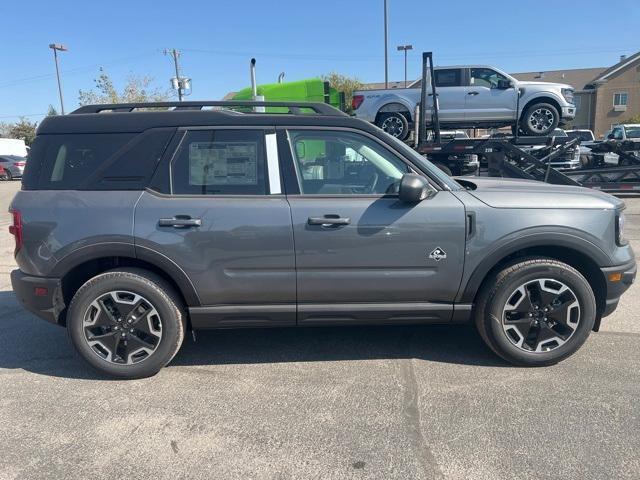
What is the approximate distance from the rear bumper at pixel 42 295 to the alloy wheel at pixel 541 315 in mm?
3165

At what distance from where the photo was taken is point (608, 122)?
48875mm

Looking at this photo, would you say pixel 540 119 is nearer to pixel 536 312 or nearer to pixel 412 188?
pixel 536 312

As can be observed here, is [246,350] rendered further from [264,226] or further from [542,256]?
[542,256]

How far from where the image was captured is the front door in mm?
3438

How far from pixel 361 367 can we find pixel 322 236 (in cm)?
106

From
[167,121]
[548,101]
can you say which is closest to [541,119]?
[548,101]

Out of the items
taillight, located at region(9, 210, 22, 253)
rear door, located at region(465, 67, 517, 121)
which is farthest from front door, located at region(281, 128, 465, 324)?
rear door, located at region(465, 67, 517, 121)

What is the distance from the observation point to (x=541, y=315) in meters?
3.62

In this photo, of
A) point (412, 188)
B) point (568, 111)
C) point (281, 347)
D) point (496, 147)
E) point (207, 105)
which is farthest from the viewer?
point (568, 111)

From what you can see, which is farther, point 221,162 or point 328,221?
point 221,162

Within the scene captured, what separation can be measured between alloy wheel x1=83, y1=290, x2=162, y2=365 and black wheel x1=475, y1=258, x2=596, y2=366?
2347mm

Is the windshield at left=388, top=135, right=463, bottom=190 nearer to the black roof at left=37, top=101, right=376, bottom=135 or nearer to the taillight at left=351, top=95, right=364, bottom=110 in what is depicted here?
the black roof at left=37, top=101, right=376, bottom=135

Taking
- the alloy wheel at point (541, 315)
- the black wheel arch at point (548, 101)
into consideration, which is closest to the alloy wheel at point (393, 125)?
the black wheel arch at point (548, 101)

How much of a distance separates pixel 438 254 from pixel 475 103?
27.4 feet
